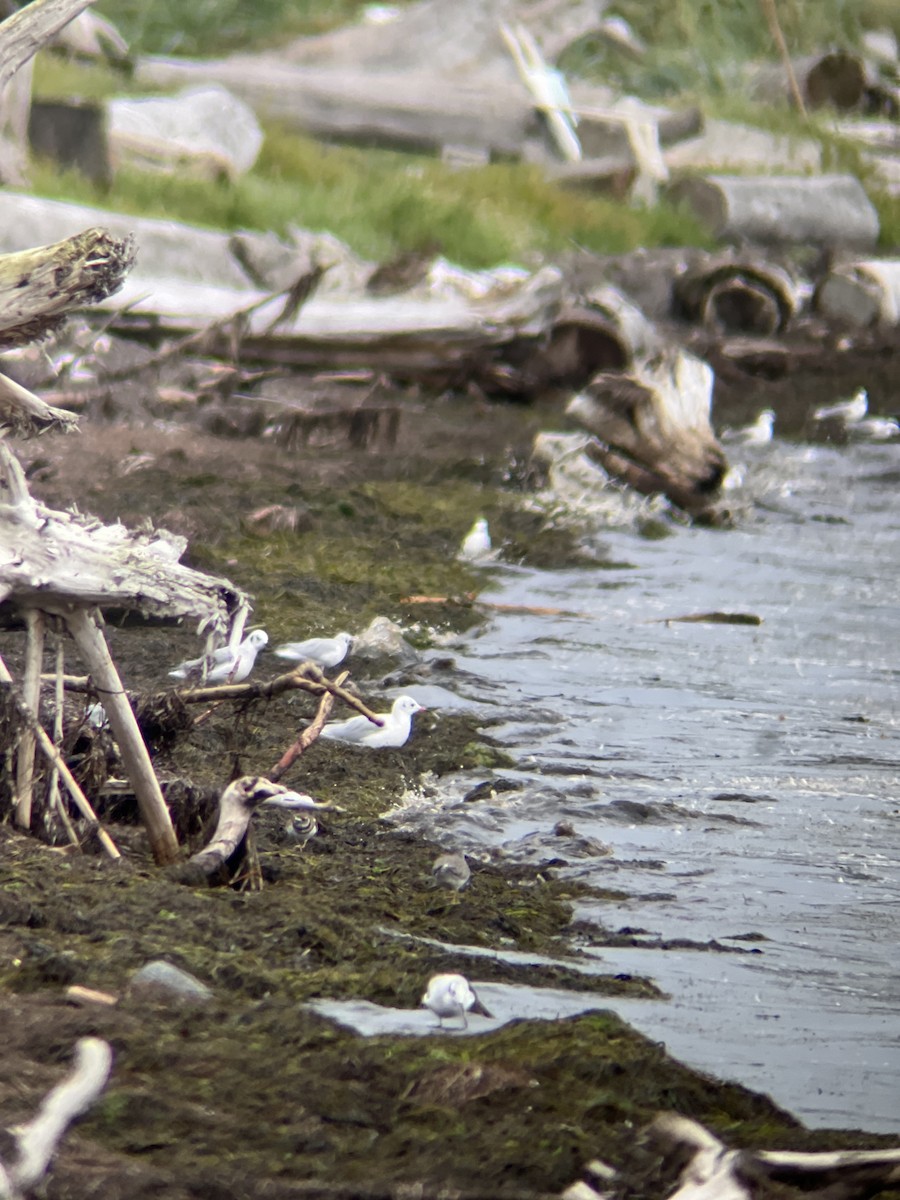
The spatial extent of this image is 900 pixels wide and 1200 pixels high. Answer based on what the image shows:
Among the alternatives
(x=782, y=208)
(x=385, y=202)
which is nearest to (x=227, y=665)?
(x=385, y=202)

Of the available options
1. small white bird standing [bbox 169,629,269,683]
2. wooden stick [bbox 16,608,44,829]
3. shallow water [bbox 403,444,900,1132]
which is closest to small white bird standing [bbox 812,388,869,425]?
shallow water [bbox 403,444,900,1132]

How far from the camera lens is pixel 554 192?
51.6 feet

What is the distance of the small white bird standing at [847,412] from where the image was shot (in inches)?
440

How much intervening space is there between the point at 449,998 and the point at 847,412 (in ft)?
29.1

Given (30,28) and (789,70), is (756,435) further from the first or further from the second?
(789,70)

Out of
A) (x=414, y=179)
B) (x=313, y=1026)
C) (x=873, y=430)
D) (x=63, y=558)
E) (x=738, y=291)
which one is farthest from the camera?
(x=414, y=179)

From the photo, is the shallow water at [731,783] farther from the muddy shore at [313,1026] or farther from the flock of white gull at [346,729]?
the flock of white gull at [346,729]

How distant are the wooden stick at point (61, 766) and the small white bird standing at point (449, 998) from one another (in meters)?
0.89

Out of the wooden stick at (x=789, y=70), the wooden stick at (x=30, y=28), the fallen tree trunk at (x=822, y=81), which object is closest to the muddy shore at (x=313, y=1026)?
the wooden stick at (x=30, y=28)

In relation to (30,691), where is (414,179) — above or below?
below

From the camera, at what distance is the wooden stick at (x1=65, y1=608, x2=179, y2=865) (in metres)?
3.49

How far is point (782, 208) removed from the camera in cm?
1510

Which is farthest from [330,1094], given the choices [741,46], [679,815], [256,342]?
[741,46]

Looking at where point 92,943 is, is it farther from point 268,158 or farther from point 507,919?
point 268,158
